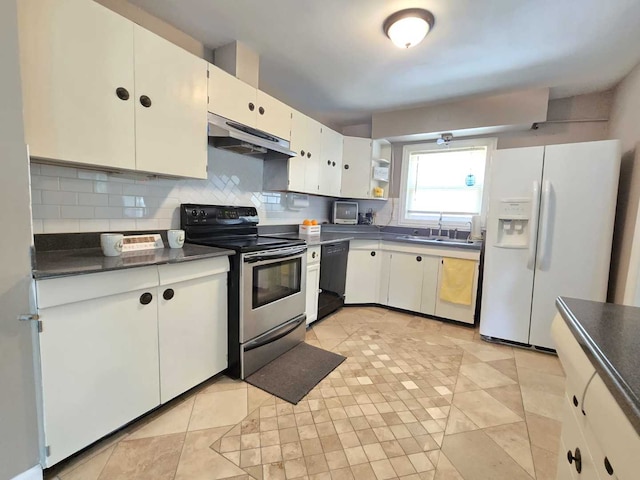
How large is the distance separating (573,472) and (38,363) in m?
1.91

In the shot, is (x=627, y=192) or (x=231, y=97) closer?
(x=231, y=97)

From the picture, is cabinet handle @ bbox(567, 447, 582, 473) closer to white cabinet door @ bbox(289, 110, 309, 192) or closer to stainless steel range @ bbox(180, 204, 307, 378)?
stainless steel range @ bbox(180, 204, 307, 378)

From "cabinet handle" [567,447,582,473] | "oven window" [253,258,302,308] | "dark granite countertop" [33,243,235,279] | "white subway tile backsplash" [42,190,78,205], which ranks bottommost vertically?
"cabinet handle" [567,447,582,473]

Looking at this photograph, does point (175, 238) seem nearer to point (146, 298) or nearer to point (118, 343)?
point (146, 298)

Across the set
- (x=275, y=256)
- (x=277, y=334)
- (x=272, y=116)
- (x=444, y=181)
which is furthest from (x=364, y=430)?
(x=444, y=181)

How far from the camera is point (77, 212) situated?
1.67m

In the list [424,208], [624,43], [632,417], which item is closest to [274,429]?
[632,417]

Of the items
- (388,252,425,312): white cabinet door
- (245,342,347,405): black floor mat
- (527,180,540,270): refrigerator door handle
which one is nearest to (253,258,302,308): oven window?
(245,342,347,405): black floor mat

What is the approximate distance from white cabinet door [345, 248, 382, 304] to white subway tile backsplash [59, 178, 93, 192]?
8.13 ft

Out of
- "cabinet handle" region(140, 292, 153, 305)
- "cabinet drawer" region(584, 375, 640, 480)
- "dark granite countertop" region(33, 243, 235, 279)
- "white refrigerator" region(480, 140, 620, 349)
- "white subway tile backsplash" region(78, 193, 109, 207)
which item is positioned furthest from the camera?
"white refrigerator" region(480, 140, 620, 349)

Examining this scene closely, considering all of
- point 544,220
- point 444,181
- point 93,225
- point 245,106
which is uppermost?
point 245,106

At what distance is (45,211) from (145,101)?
798mm

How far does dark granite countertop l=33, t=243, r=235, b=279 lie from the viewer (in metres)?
1.20

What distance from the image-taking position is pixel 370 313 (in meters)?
3.39
